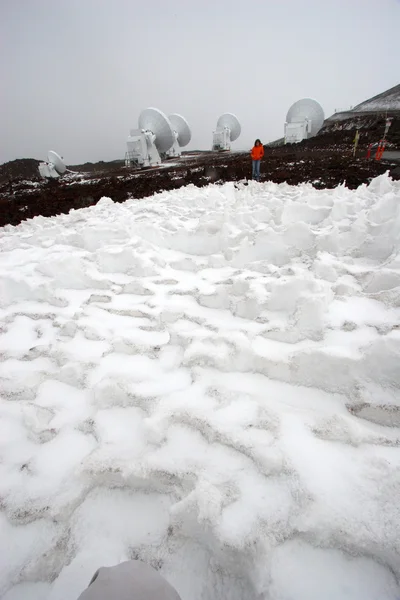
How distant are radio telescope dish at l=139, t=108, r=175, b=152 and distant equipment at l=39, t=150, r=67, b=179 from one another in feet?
34.4

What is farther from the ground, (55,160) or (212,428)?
(55,160)

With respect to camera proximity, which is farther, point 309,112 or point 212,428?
point 309,112

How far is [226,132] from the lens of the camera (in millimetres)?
42812

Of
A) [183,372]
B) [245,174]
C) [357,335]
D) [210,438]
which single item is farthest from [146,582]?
[245,174]

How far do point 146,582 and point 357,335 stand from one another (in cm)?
208

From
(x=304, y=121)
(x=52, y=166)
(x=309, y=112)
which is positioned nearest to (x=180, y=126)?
(x=304, y=121)

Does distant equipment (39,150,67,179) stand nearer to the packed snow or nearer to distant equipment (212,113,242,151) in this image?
distant equipment (212,113,242,151)

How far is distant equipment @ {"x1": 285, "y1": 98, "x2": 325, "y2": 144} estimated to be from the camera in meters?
37.1

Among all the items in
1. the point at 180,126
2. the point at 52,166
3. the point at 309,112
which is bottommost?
the point at 52,166

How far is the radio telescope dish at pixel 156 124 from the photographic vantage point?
3156 centimetres

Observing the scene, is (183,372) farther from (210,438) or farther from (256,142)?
(256,142)

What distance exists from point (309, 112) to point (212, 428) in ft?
148

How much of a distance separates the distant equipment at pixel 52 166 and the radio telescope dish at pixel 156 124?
10.5 meters

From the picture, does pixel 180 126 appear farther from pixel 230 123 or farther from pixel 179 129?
pixel 230 123
